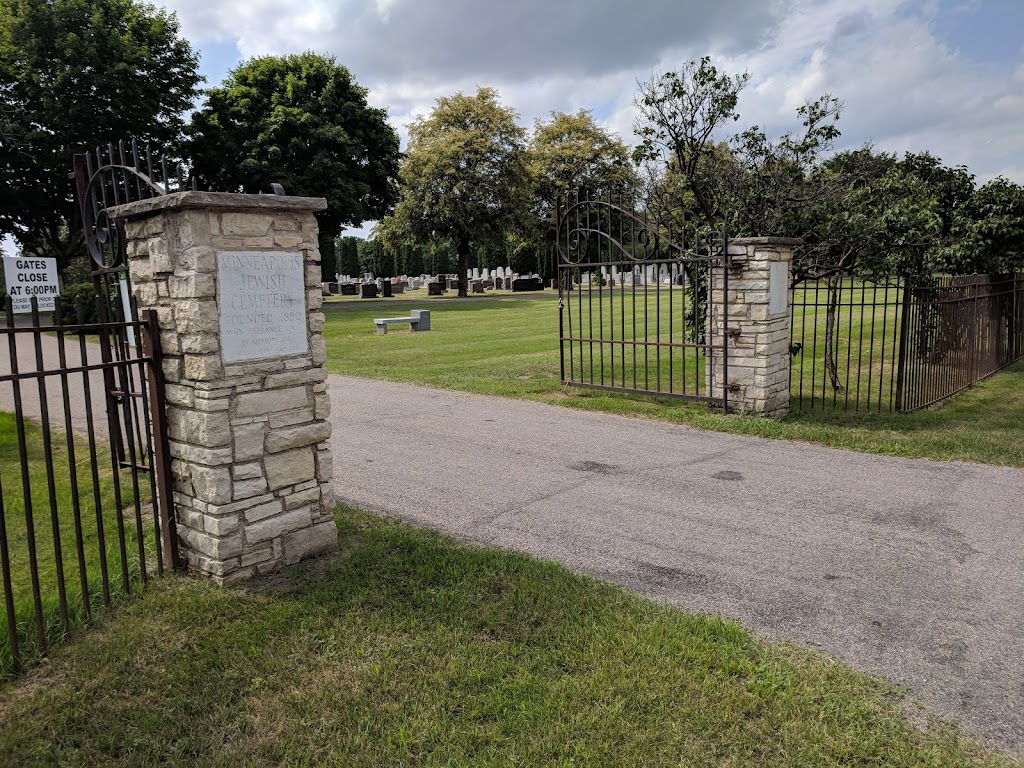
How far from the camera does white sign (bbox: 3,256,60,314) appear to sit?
10.4 meters

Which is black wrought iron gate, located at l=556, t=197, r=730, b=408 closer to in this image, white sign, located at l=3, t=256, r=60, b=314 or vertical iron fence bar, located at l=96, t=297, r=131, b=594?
vertical iron fence bar, located at l=96, t=297, r=131, b=594

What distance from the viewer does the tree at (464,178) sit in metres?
39.2

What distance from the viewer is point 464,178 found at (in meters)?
39.0

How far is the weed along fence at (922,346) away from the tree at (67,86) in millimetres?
25444

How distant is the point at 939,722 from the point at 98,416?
9870 mm

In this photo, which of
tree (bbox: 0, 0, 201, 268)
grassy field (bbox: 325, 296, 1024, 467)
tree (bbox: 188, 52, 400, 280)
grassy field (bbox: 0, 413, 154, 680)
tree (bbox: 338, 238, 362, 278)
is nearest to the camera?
grassy field (bbox: 0, 413, 154, 680)

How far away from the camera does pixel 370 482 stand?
6.32m

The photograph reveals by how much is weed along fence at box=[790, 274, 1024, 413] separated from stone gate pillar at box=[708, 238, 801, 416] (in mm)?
398

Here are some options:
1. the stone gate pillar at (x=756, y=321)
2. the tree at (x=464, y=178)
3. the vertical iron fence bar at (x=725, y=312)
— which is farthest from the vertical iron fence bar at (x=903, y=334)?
the tree at (x=464, y=178)

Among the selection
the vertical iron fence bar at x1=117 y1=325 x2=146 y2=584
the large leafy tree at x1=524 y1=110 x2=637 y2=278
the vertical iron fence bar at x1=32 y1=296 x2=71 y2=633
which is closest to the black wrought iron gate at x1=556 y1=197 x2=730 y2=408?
the vertical iron fence bar at x1=117 y1=325 x2=146 y2=584

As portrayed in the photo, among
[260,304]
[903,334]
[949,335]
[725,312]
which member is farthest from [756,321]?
[260,304]

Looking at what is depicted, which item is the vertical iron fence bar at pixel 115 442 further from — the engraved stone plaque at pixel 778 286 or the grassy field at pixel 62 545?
the engraved stone plaque at pixel 778 286

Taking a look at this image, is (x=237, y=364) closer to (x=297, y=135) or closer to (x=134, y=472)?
(x=134, y=472)

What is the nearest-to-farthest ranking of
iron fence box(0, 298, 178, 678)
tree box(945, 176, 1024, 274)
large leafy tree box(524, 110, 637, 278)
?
iron fence box(0, 298, 178, 678) < tree box(945, 176, 1024, 274) < large leafy tree box(524, 110, 637, 278)
